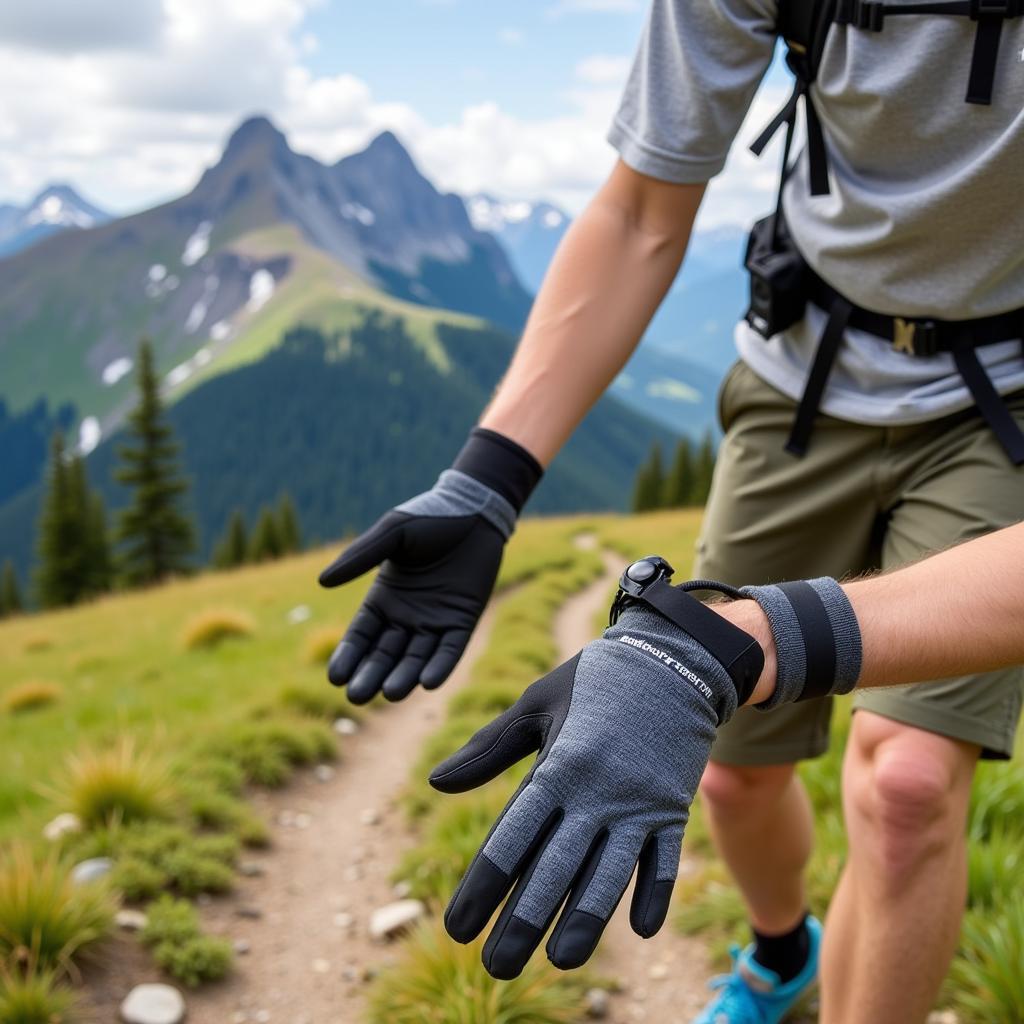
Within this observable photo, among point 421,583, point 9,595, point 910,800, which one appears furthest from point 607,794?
point 9,595

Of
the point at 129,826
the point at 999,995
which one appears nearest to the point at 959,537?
the point at 999,995

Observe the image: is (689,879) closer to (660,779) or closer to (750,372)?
(750,372)

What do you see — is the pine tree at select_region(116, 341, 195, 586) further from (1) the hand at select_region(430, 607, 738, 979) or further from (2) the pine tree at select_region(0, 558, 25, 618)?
(1) the hand at select_region(430, 607, 738, 979)

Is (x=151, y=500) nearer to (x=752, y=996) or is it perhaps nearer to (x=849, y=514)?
(x=752, y=996)

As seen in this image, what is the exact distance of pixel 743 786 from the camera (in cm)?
297

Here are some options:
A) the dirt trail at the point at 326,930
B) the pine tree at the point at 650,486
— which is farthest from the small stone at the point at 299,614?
the pine tree at the point at 650,486

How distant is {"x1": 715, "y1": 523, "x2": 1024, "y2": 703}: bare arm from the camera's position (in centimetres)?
166

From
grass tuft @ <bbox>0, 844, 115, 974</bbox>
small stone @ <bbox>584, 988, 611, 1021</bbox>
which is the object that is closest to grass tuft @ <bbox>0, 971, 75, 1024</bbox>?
grass tuft @ <bbox>0, 844, 115, 974</bbox>

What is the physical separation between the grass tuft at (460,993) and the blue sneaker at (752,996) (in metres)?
0.57

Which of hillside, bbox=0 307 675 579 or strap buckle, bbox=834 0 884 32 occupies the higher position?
strap buckle, bbox=834 0 884 32

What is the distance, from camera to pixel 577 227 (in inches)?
116

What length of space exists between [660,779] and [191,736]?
Answer: 5447 mm

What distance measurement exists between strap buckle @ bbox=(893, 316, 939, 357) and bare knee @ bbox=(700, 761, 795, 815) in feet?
4.16

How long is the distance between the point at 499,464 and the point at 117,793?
3.38m
